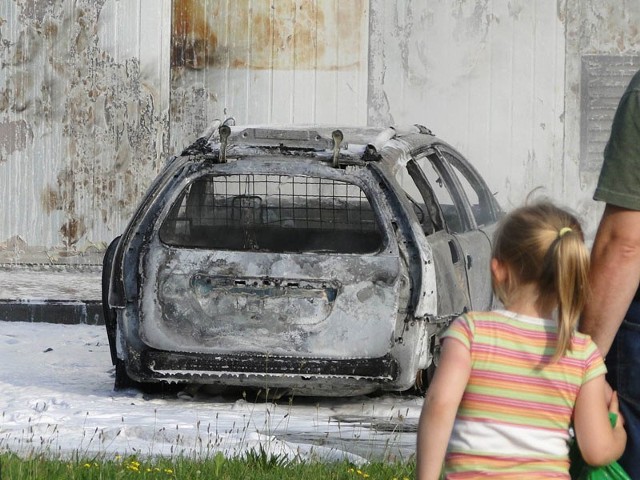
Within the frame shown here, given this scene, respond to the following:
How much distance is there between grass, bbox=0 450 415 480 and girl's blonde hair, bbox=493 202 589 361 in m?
2.31

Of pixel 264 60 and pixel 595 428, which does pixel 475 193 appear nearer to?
pixel 264 60

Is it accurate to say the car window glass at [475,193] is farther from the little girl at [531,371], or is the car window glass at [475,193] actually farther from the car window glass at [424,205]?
the little girl at [531,371]

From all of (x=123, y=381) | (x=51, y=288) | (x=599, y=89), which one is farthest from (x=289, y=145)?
(x=599, y=89)

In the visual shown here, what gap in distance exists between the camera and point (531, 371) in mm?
3330

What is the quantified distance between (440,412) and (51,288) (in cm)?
1034

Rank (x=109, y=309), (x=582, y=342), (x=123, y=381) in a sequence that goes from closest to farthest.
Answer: (x=582, y=342), (x=109, y=309), (x=123, y=381)

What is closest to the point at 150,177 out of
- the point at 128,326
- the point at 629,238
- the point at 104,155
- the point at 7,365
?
the point at 104,155

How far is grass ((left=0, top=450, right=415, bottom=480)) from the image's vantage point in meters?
5.41

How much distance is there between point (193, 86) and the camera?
47.0 ft

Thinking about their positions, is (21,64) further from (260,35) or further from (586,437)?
(586,437)

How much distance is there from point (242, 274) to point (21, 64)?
→ 7.35m

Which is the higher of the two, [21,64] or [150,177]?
[21,64]

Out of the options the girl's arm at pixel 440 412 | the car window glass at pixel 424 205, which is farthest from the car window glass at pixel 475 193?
the girl's arm at pixel 440 412

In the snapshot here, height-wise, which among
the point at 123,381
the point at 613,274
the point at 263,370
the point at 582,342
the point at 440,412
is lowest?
the point at 123,381
